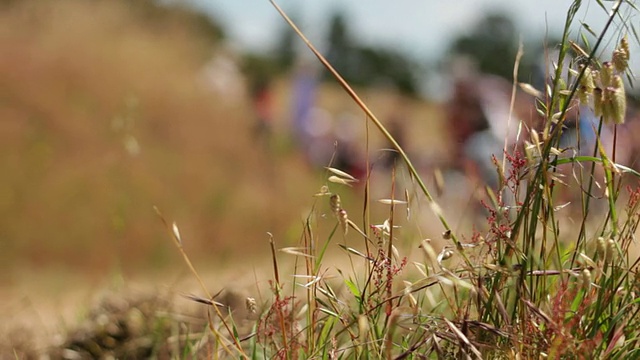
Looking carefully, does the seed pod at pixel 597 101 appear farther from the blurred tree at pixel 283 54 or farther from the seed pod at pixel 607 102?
the blurred tree at pixel 283 54

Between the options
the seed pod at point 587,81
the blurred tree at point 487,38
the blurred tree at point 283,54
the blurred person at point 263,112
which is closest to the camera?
the seed pod at point 587,81

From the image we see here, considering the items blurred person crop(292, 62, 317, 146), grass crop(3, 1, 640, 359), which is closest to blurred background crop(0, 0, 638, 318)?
blurred person crop(292, 62, 317, 146)

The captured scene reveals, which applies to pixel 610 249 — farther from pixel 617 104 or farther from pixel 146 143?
pixel 146 143

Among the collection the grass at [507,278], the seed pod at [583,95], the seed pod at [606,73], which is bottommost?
the grass at [507,278]

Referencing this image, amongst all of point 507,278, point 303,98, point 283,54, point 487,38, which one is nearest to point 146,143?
point 303,98

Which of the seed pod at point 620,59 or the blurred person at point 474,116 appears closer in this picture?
the seed pod at point 620,59

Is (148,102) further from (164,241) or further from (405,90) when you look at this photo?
(405,90)

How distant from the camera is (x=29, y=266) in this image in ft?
32.9

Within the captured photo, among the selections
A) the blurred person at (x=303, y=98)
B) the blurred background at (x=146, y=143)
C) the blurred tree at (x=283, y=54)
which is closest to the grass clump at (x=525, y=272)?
the blurred background at (x=146, y=143)

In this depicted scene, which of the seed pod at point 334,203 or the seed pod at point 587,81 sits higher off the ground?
the seed pod at point 587,81

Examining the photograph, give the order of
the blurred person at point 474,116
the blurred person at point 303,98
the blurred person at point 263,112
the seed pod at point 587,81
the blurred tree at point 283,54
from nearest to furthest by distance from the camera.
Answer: the seed pod at point 587,81 → the blurred person at point 474,116 → the blurred person at point 303,98 → the blurred person at point 263,112 → the blurred tree at point 283,54

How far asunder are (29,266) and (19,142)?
240 centimetres

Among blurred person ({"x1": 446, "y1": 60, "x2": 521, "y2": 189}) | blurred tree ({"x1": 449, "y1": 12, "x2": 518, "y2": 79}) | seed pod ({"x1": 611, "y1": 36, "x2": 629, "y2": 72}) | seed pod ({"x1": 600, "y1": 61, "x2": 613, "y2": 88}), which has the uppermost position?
seed pod ({"x1": 611, "y1": 36, "x2": 629, "y2": 72})

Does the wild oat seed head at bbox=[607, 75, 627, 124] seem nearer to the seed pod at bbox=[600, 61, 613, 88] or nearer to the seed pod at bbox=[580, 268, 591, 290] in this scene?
the seed pod at bbox=[600, 61, 613, 88]
